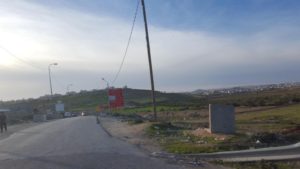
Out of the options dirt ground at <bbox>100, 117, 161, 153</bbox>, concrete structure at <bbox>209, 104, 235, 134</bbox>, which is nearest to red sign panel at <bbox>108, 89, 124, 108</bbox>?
dirt ground at <bbox>100, 117, 161, 153</bbox>

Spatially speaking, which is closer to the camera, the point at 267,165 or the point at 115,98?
the point at 267,165

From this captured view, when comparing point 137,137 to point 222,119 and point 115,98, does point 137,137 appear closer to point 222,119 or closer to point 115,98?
point 222,119

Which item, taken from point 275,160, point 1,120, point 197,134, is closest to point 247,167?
point 275,160

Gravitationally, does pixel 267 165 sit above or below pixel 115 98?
below

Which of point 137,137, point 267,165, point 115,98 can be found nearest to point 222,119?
point 137,137

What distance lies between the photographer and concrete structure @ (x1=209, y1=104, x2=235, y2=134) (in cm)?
2405

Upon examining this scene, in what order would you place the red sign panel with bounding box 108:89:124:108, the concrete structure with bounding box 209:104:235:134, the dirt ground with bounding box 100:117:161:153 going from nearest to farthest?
the dirt ground with bounding box 100:117:161:153 → the concrete structure with bounding box 209:104:235:134 → the red sign panel with bounding box 108:89:124:108

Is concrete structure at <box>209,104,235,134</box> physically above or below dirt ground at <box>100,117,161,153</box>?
above

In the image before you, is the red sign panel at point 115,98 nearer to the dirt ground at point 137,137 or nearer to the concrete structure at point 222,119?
the dirt ground at point 137,137

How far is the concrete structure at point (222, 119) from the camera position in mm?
24047

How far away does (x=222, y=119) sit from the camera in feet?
79.2

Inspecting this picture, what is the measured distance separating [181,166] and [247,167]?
1.97 meters

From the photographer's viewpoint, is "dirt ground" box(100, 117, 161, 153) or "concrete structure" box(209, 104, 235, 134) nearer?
"dirt ground" box(100, 117, 161, 153)

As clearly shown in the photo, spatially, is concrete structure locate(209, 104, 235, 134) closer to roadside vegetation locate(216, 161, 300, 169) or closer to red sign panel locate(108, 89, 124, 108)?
roadside vegetation locate(216, 161, 300, 169)
